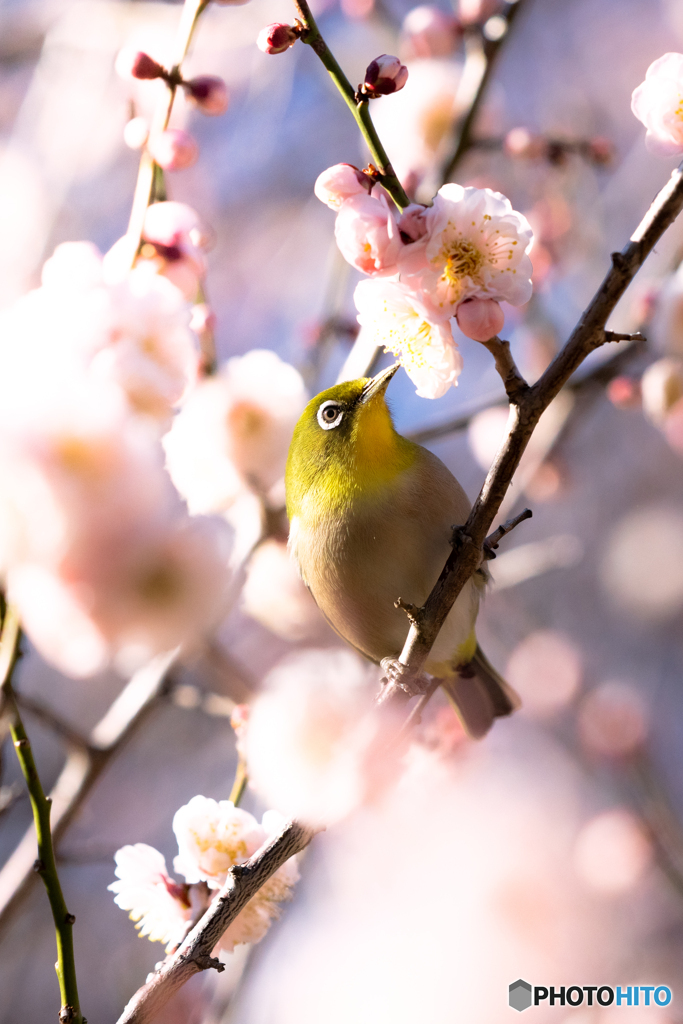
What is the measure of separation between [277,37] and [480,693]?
1.01m

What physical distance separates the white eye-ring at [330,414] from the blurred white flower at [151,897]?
0.60 m

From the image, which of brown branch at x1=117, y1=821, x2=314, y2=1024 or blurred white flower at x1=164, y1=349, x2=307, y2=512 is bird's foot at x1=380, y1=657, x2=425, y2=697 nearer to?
brown branch at x1=117, y1=821, x2=314, y2=1024

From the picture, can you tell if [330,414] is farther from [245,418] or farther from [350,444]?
[245,418]

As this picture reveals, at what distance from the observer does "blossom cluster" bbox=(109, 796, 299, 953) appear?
88 centimetres

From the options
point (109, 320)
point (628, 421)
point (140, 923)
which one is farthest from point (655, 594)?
point (109, 320)

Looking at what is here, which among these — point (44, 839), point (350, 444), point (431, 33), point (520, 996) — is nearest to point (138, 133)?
point (350, 444)

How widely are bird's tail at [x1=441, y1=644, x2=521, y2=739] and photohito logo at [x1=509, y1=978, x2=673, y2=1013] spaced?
404mm

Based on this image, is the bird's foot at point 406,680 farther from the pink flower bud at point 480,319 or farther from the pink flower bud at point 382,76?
the pink flower bud at point 382,76

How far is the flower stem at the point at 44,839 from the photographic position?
713 millimetres

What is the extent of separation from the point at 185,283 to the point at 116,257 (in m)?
0.09

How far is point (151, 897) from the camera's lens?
885 mm

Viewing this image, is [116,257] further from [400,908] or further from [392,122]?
[400,908]

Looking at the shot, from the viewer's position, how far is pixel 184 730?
1.91 m

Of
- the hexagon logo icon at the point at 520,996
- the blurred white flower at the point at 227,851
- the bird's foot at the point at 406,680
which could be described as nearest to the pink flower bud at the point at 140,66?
the bird's foot at the point at 406,680
